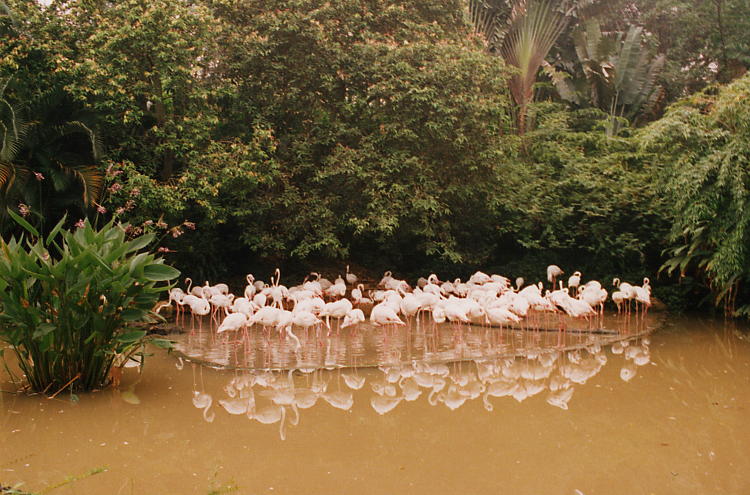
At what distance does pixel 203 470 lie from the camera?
516 centimetres

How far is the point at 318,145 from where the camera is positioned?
1396cm

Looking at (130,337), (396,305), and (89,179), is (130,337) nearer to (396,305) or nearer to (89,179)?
(396,305)

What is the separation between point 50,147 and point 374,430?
973cm

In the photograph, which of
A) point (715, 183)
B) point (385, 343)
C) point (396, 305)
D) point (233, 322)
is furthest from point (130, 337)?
point (715, 183)

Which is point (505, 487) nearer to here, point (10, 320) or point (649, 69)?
point (10, 320)

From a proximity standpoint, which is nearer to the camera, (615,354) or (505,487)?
(505,487)

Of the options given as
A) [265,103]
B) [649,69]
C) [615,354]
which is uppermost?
[649,69]

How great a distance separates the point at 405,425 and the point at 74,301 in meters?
3.42

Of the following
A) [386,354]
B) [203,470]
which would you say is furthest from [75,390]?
[386,354]

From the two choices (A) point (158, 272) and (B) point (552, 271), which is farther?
(B) point (552, 271)

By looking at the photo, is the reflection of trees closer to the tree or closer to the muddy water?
the muddy water

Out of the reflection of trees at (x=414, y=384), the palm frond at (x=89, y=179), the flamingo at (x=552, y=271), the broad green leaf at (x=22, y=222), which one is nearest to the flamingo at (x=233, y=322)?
the reflection of trees at (x=414, y=384)

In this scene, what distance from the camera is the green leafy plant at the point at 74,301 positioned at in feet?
20.8

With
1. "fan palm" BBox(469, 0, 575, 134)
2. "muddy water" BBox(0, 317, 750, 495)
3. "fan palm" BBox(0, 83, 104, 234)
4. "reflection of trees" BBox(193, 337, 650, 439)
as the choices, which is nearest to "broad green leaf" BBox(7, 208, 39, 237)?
"muddy water" BBox(0, 317, 750, 495)
